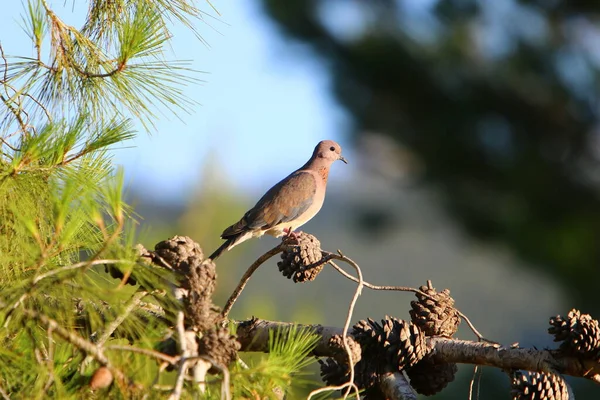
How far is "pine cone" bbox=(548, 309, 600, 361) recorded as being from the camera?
60.9 inches

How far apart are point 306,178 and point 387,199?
640cm

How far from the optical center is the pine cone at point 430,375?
6.04ft

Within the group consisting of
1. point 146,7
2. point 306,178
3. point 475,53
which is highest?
point 475,53

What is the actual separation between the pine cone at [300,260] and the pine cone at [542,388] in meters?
0.63

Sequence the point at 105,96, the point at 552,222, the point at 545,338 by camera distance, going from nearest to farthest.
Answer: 1. the point at 105,96
2. the point at 545,338
3. the point at 552,222

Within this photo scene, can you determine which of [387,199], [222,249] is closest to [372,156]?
[387,199]

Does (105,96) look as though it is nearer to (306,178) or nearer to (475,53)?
(306,178)

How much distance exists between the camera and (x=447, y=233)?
10383mm

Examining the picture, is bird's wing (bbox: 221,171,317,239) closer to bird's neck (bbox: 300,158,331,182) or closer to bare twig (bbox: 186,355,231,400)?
bird's neck (bbox: 300,158,331,182)

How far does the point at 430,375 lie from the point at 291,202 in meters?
2.59

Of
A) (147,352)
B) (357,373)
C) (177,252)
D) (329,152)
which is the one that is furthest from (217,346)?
(329,152)

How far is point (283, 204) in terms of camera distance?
4363 mm

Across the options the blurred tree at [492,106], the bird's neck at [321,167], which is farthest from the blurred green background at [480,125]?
the bird's neck at [321,167]

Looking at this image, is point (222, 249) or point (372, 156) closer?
point (222, 249)
